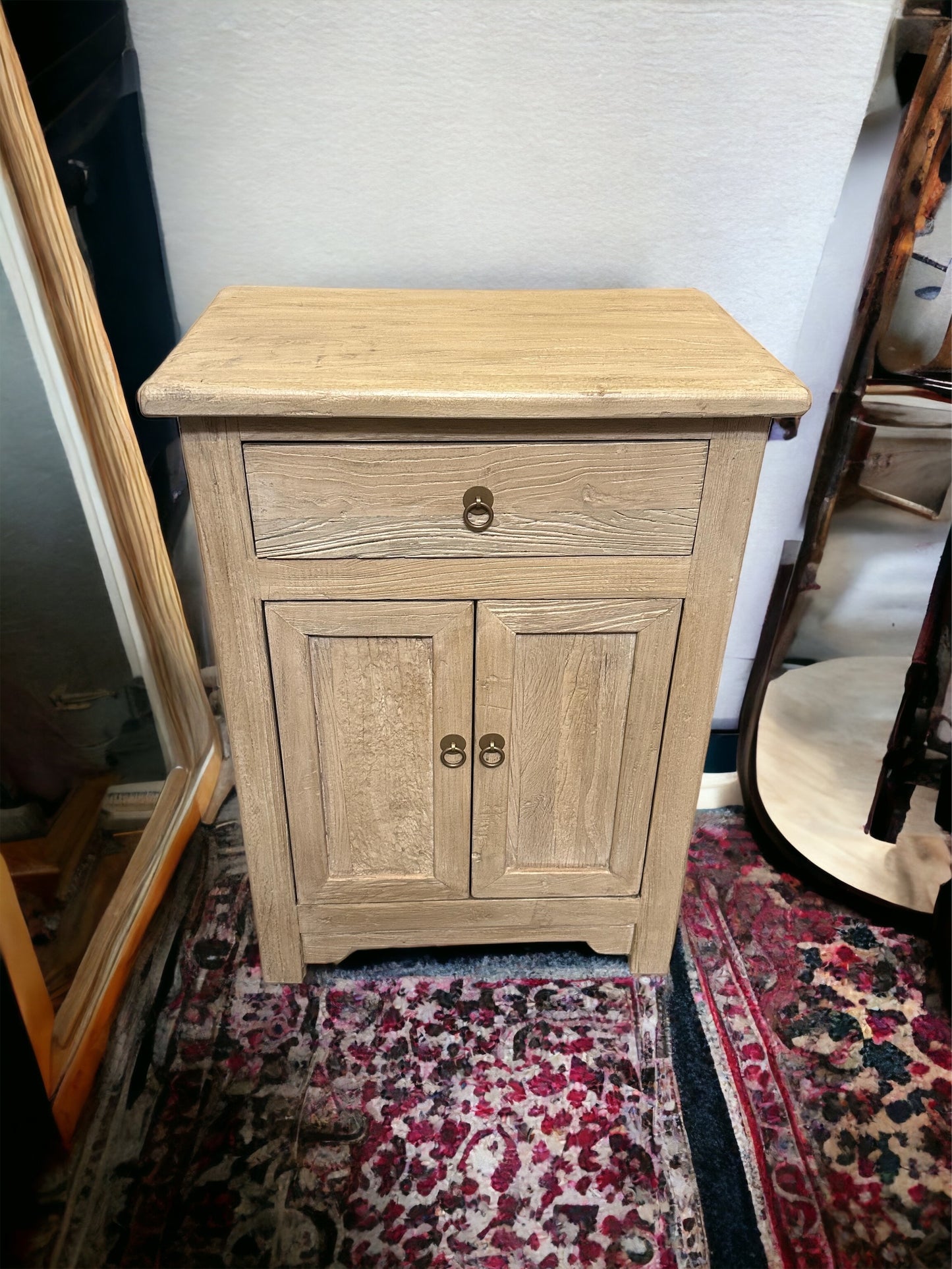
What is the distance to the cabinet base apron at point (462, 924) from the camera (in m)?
1.29

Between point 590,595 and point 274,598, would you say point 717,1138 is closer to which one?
point 590,595

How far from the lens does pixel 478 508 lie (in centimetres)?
97

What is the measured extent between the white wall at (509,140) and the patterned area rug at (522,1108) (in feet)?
3.33

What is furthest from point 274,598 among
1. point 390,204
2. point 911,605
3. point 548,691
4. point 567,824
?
point 911,605

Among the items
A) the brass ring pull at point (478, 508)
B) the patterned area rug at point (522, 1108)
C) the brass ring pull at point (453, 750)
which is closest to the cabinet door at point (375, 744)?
the brass ring pull at point (453, 750)

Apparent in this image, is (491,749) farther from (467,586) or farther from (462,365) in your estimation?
(462,365)

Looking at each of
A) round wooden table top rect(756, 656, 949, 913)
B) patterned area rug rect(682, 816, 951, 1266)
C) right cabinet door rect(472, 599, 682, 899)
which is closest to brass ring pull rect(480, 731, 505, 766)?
right cabinet door rect(472, 599, 682, 899)

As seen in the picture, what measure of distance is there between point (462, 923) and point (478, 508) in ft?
2.18

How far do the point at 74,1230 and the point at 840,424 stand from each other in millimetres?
1503

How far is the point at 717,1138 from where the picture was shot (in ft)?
3.83

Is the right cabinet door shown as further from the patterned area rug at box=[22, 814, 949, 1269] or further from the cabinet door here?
the patterned area rug at box=[22, 814, 949, 1269]

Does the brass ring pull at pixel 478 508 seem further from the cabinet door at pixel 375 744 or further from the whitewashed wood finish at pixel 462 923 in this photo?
the whitewashed wood finish at pixel 462 923

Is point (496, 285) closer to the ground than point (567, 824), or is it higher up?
higher up

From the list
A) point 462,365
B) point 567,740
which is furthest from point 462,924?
point 462,365
